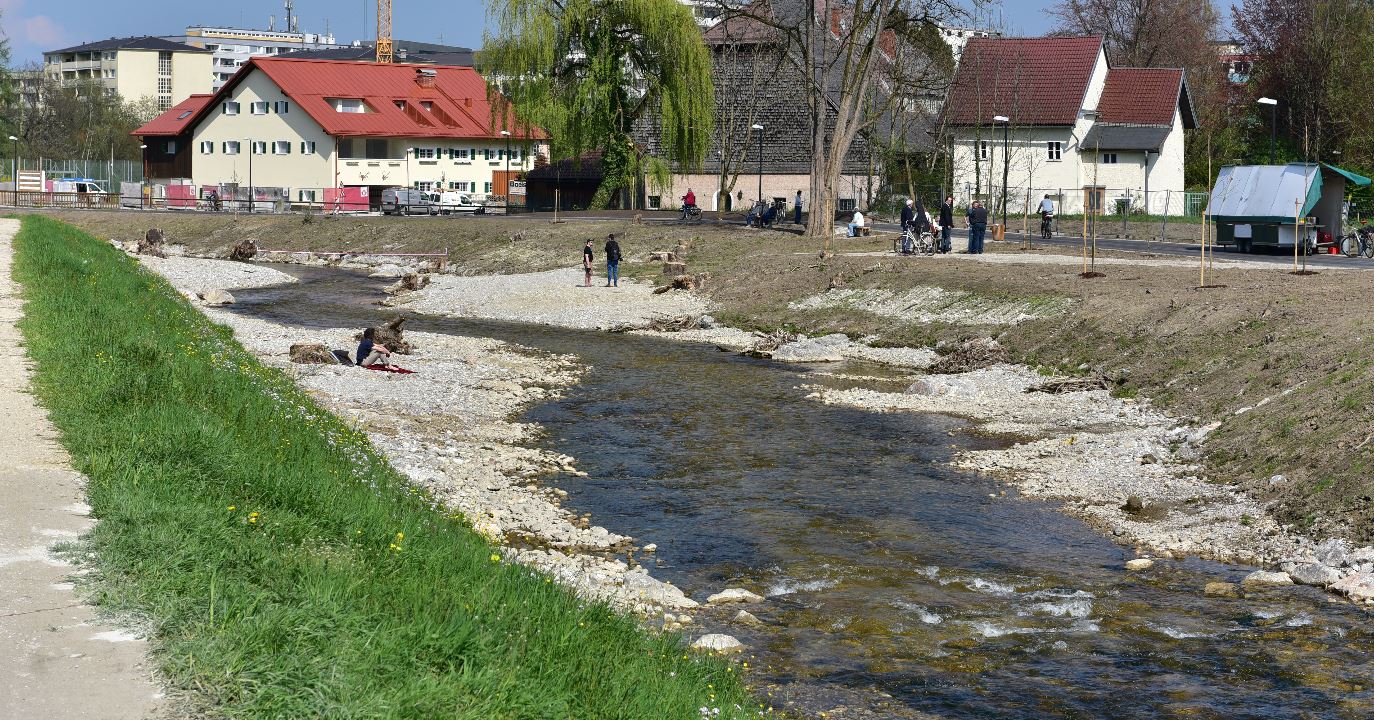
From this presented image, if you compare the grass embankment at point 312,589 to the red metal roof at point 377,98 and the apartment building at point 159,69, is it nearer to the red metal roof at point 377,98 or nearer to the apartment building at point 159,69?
the red metal roof at point 377,98

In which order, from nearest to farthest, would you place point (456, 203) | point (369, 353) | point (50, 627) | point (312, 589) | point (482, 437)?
point (50, 627)
point (312, 589)
point (482, 437)
point (369, 353)
point (456, 203)

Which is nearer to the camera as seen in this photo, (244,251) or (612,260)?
(612,260)

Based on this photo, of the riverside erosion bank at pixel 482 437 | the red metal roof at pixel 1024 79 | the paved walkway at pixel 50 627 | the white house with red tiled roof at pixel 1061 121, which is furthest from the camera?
the red metal roof at pixel 1024 79

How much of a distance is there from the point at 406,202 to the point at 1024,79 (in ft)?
115

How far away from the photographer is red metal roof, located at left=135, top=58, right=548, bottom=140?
91.7 metres

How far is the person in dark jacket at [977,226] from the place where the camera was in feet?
139

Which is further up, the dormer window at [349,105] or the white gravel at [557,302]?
the dormer window at [349,105]

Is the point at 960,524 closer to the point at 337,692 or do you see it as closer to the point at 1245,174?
the point at 337,692

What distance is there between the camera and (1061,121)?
2921 inches

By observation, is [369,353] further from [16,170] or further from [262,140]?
[16,170]

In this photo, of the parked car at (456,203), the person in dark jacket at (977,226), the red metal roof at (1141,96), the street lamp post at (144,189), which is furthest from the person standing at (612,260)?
the street lamp post at (144,189)

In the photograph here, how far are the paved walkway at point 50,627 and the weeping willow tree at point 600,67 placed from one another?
55191mm

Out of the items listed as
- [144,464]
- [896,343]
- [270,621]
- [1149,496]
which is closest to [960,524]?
[1149,496]

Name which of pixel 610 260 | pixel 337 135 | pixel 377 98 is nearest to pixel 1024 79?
pixel 610 260
